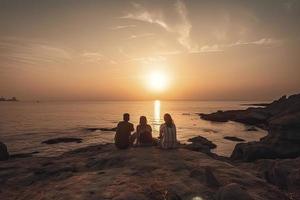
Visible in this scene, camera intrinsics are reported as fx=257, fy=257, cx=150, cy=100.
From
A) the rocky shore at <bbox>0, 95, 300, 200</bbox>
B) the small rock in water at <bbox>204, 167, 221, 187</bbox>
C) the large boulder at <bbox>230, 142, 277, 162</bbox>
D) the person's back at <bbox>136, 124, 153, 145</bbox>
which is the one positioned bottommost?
the large boulder at <bbox>230, 142, 277, 162</bbox>

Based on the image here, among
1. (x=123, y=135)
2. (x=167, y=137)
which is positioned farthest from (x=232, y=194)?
(x=123, y=135)

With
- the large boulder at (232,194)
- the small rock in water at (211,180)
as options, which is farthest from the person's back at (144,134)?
the large boulder at (232,194)

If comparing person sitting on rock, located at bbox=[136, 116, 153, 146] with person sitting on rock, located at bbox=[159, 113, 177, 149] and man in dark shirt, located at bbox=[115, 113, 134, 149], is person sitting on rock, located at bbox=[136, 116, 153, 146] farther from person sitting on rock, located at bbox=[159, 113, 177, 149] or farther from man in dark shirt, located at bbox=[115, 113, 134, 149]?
person sitting on rock, located at bbox=[159, 113, 177, 149]

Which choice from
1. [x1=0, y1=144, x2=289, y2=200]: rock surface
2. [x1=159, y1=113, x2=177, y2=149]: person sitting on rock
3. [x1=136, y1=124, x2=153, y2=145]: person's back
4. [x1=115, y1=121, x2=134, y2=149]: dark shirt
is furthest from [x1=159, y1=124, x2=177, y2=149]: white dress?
[x1=115, y1=121, x2=134, y2=149]: dark shirt

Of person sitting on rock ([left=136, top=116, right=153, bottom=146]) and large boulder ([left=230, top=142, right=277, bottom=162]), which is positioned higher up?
person sitting on rock ([left=136, top=116, right=153, bottom=146])

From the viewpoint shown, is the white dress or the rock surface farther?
the white dress

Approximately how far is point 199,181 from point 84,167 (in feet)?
20.1

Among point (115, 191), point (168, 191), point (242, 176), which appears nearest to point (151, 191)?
point (168, 191)

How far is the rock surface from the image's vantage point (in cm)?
784

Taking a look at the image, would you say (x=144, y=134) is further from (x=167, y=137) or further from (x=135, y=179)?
(x=135, y=179)

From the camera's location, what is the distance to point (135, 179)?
923 centimetres

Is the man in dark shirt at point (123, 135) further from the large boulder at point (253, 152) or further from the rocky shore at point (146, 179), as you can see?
the large boulder at point (253, 152)

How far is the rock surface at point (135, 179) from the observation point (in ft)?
25.7

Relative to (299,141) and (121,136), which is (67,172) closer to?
(121,136)
